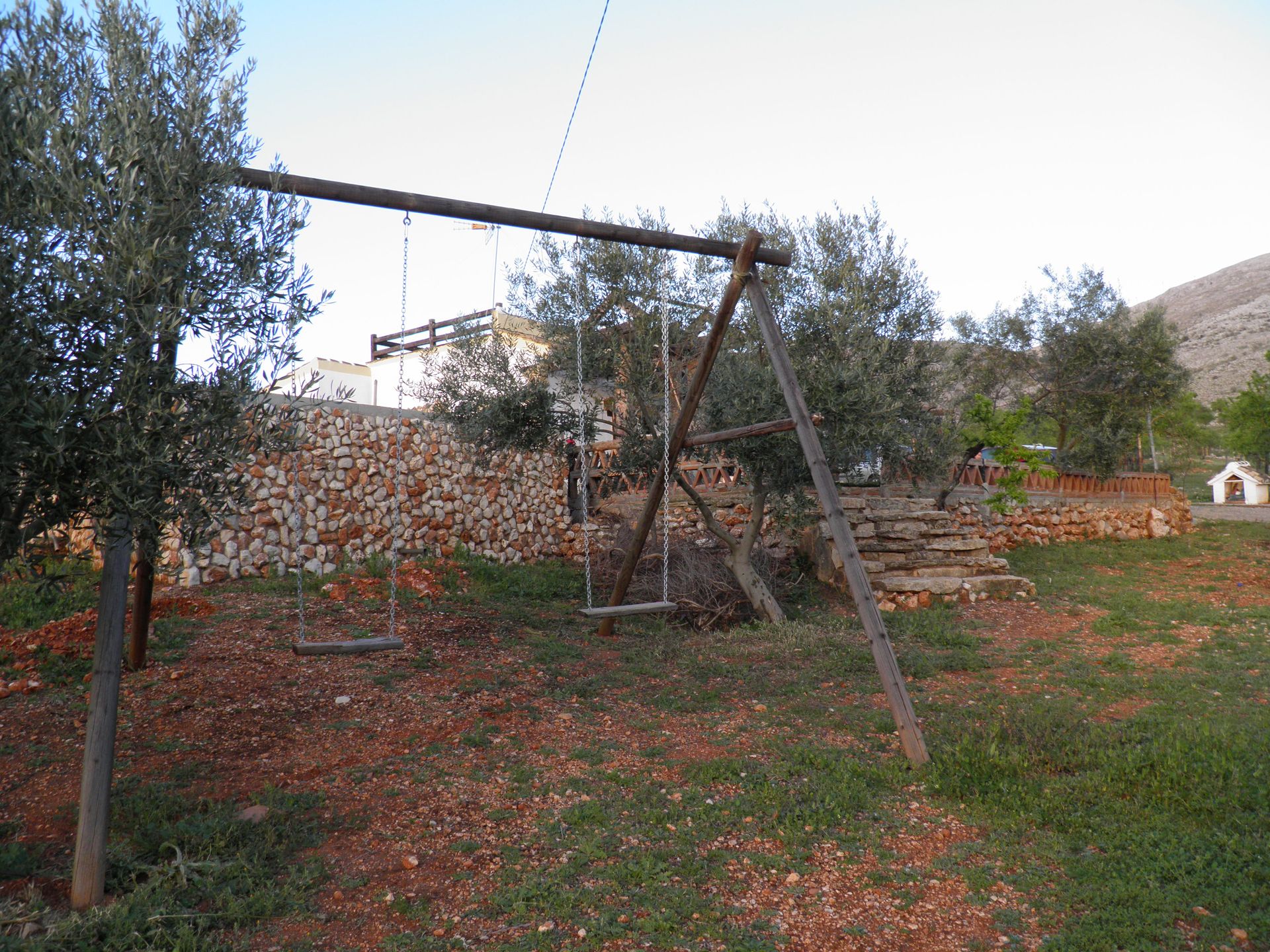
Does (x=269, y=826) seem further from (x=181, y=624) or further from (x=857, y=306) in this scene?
(x=857, y=306)

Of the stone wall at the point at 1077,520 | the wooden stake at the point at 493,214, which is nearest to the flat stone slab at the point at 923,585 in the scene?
the stone wall at the point at 1077,520

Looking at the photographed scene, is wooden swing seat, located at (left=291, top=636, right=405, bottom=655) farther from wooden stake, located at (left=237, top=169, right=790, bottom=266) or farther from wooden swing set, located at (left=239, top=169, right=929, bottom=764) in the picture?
wooden stake, located at (left=237, top=169, right=790, bottom=266)

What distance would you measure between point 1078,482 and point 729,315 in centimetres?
1530

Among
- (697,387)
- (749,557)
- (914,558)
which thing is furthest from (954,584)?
(697,387)

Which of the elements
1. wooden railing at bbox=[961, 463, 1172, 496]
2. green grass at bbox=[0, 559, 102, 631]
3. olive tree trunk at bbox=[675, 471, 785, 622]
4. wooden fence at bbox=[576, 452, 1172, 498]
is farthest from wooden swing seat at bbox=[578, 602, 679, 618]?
wooden railing at bbox=[961, 463, 1172, 496]

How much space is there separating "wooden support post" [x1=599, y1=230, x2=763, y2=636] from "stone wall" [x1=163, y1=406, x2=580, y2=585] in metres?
3.33

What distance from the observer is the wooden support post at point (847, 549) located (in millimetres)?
5527

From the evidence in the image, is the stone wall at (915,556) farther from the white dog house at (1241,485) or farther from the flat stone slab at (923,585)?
the white dog house at (1241,485)

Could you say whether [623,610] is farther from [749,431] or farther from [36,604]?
[36,604]

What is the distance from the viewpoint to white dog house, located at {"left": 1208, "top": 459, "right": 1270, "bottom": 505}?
33.8 m

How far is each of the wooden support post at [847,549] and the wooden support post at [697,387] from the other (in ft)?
0.47

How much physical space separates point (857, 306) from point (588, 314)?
3.46 meters

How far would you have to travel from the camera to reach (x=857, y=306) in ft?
32.8

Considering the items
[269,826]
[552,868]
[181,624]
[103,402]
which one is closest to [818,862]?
[552,868]
